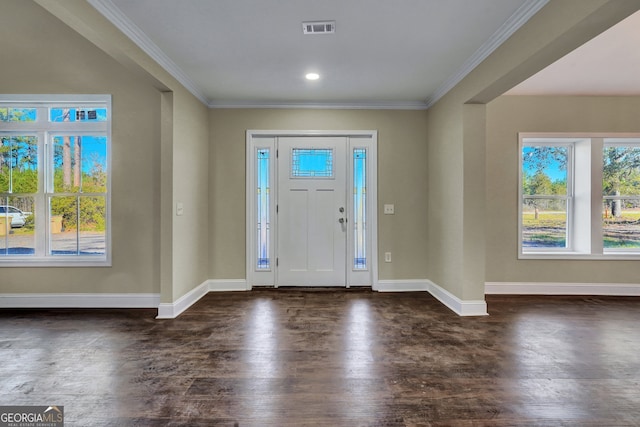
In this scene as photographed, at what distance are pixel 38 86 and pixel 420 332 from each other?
4.83 m

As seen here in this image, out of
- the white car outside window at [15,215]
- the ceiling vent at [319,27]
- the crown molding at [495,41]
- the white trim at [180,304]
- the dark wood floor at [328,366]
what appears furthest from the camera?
the white car outside window at [15,215]

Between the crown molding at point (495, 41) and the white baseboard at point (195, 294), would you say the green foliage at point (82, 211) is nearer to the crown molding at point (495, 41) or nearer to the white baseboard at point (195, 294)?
the white baseboard at point (195, 294)

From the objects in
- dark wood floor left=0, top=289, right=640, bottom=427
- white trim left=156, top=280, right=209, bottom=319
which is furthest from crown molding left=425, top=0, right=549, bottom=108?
white trim left=156, top=280, right=209, bottom=319

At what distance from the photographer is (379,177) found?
4254 millimetres

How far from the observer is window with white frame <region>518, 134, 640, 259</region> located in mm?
4059

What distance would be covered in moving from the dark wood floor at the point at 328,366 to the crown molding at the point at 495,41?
2.49 m

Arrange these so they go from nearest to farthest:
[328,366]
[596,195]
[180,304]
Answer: [328,366], [180,304], [596,195]

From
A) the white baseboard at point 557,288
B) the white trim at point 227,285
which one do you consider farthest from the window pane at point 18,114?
the white baseboard at point 557,288

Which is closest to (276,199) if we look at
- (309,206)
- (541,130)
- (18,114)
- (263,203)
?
(263,203)

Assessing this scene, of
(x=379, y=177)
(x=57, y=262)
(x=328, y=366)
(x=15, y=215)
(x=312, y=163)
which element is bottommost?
(x=328, y=366)

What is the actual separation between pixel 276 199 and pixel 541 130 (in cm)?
361

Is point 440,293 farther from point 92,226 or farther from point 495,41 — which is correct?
point 92,226

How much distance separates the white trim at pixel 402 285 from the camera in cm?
423

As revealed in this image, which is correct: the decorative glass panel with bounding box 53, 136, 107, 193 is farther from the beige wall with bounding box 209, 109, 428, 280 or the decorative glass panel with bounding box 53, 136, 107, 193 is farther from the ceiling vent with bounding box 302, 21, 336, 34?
the ceiling vent with bounding box 302, 21, 336, 34
